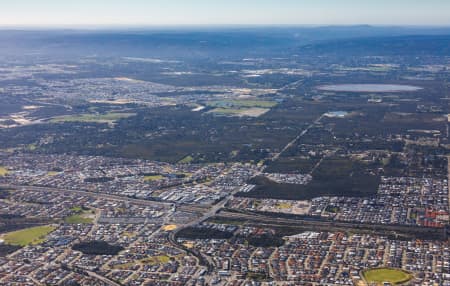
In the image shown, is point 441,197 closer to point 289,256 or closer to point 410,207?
point 410,207

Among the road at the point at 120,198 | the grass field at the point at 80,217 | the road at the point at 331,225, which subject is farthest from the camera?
the road at the point at 120,198

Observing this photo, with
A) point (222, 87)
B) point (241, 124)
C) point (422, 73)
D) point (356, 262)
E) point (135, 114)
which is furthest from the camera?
point (422, 73)

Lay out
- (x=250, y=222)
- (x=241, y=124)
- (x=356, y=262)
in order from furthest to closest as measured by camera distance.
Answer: (x=241, y=124), (x=250, y=222), (x=356, y=262)

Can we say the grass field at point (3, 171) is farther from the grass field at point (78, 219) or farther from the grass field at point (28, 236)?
the grass field at point (28, 236)

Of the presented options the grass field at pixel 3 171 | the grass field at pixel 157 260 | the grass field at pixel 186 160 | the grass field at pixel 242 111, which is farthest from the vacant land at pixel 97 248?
the grass field at pixel 242 111

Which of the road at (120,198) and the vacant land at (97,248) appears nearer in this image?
the vacant land at (97,248)

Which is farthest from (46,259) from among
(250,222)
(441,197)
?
(441,197)

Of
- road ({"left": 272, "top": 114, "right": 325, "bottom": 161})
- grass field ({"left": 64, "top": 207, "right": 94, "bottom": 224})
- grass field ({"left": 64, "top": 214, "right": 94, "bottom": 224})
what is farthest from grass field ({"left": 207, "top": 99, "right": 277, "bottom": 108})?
grass field ({"left": 64, "top": 214, "right": 94, "bottom": 224})
